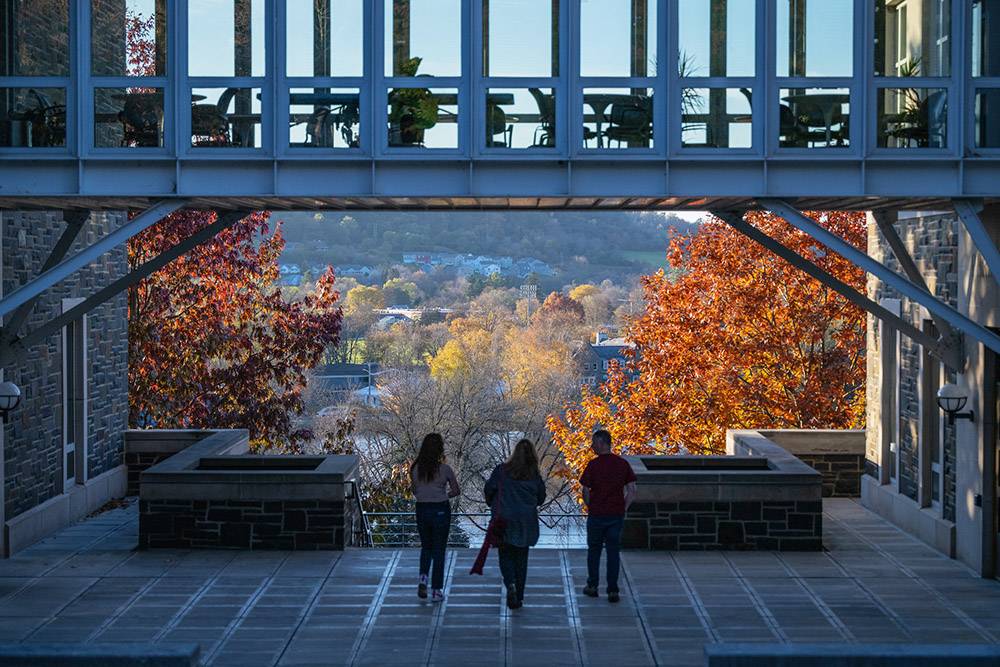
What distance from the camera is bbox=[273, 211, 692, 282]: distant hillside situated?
78000mm

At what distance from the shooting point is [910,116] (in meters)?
13.4

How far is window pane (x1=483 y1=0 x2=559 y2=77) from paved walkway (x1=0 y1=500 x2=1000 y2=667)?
466cm

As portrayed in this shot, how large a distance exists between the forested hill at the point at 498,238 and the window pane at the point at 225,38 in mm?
64134

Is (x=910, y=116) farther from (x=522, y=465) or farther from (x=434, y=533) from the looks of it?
(x=434, y=533)

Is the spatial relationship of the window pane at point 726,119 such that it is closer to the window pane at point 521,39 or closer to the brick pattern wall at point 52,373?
the window pane at point 521,39

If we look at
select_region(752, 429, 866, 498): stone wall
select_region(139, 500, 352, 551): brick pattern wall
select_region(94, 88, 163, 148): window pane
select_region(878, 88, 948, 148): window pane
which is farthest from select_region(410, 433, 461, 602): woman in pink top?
select_region(752, 429, 866, 498): stone wall

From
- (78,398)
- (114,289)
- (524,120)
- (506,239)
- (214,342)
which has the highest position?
(506,239)

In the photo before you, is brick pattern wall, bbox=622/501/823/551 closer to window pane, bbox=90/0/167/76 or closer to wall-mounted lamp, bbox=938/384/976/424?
wall-mounted lamp, bbox=938/384/976/424

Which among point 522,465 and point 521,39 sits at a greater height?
point 521,39

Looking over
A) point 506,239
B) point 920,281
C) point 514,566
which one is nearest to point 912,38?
point 920,281

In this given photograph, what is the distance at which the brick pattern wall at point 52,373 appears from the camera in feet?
50.8

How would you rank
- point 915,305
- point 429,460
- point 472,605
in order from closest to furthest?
point 429,460, point 472,605, point 915,305

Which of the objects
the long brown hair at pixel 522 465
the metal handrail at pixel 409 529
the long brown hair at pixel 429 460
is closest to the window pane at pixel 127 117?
the long brown hair at pixel 429 460

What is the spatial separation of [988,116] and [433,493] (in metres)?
6.04
